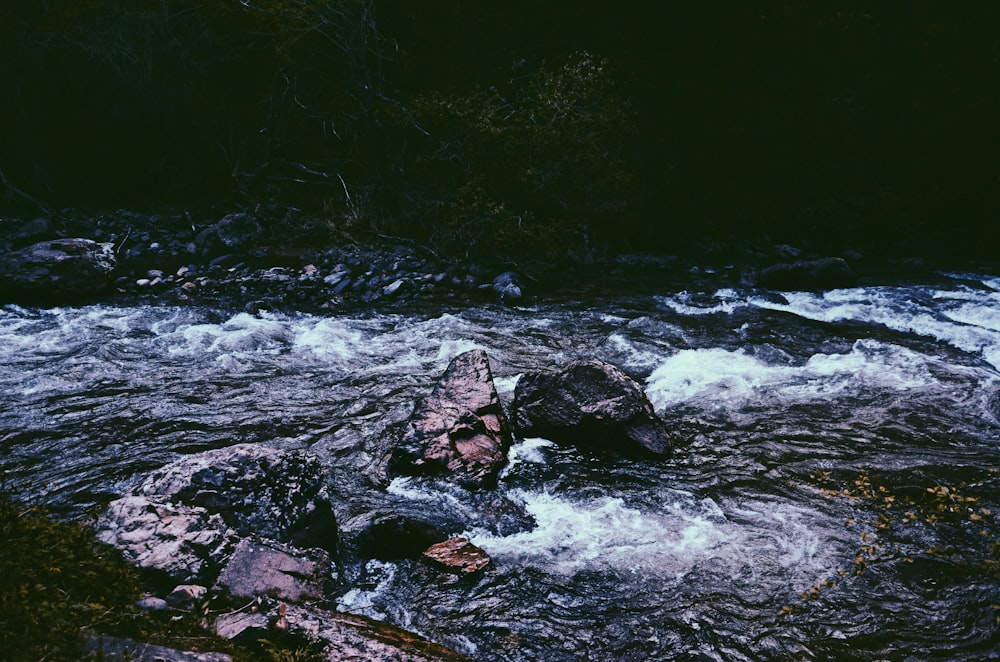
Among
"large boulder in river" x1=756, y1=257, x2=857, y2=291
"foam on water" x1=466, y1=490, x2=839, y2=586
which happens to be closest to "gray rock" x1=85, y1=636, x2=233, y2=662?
"foam on water" x1=466, y1=490, x2=839, y2=586

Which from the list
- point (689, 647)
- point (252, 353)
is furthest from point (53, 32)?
point (689, 647)

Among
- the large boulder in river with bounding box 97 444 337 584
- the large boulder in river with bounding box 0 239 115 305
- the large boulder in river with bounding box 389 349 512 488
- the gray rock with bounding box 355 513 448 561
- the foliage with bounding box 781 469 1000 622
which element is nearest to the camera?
the large boulder in river with bounding box 97 444 337 584

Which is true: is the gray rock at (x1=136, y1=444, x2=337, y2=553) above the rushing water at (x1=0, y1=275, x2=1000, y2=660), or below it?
above

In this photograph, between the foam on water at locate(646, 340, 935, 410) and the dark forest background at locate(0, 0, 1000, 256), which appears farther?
the dark forest background at locate(0, 0, 1000, 256)

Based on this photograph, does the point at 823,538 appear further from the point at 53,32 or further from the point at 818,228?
the point at 53,32

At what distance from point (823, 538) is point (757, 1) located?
43.7 ft

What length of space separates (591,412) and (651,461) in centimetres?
80

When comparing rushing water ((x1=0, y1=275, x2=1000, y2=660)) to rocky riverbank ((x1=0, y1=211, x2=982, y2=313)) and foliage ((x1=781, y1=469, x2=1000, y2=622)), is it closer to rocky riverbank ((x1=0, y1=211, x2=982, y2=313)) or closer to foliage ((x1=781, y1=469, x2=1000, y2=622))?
foliage ((x1=781, y1=469, x2=1000, y2=622))

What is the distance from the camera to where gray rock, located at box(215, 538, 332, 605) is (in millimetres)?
4438

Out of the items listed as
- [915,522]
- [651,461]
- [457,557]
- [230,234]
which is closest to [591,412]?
[651,461]

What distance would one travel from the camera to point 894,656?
14.9 ft

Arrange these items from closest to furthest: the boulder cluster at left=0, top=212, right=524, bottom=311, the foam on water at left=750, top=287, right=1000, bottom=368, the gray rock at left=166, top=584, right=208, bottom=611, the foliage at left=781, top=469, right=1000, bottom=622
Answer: the gray rock at left=166, top=584, right=208, bottom=611, the foliage at left=781, top=469, right=1000, bottom=622, the foam on water at left=750, top=287, right=1000, bottom=368, the boulder cluster at left=0, top=212, right=524, bottom=311

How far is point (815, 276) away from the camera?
12484 millimetres

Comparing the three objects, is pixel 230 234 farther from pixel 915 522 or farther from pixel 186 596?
pixel 915 522
